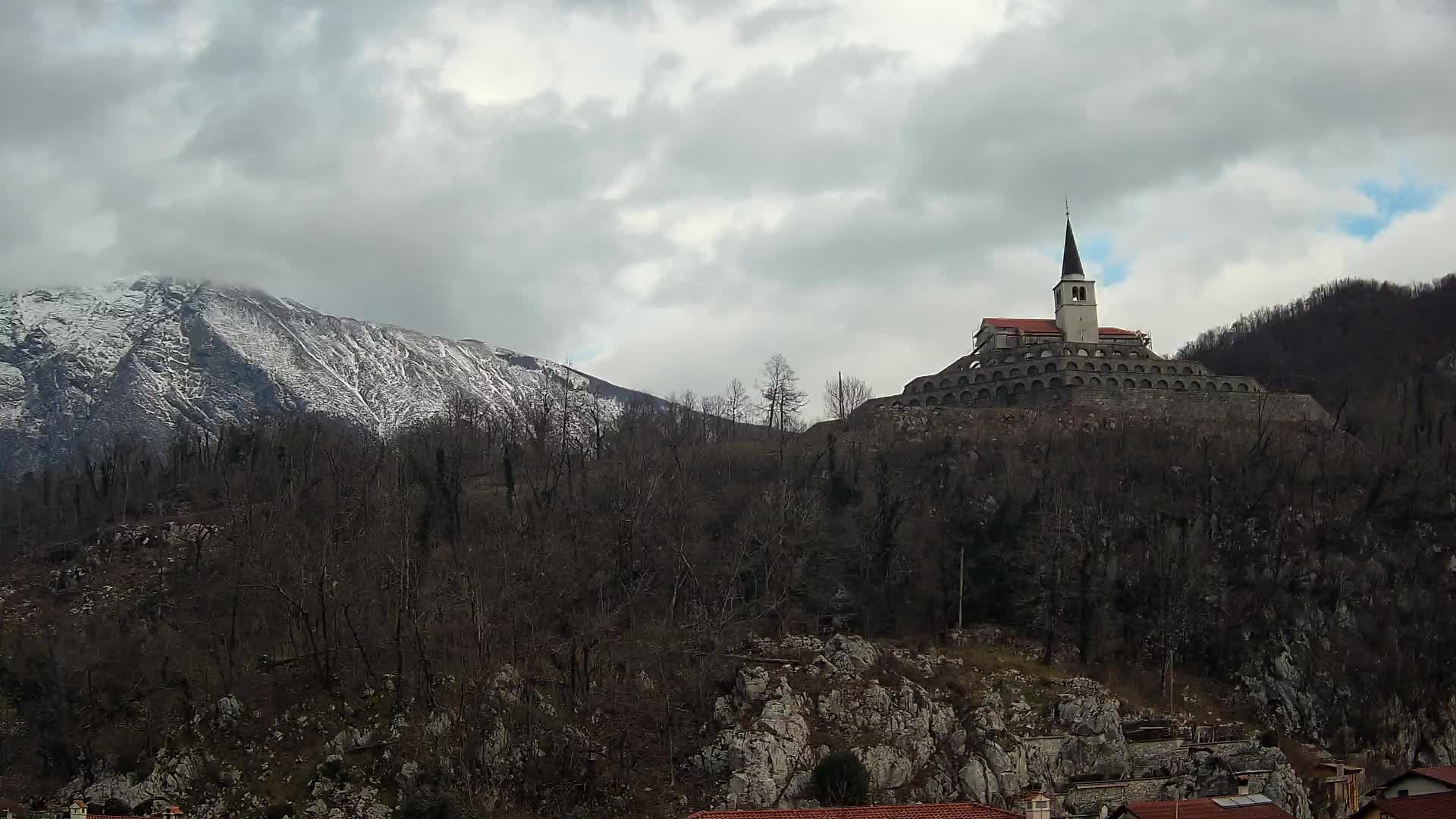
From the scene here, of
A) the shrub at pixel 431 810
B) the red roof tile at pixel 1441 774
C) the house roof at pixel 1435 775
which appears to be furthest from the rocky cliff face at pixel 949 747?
the shrub at pixel 431 810

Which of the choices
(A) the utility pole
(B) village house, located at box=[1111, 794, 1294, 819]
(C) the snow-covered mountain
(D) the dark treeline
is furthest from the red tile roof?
(C) the snow-covered mountain

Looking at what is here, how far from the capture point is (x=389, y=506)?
69.2 metres

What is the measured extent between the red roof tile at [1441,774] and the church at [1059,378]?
48.6 m

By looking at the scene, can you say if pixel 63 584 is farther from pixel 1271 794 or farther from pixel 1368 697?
pixel 1368 697

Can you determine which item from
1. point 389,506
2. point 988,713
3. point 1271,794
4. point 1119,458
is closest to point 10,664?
point 389,506

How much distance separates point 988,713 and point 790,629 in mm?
13066

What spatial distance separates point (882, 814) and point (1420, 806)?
15.6 metres

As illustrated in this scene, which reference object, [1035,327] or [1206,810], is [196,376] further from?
[1206,810]

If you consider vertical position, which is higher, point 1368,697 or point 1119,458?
point 1119,458

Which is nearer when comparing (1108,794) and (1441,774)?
(1441,774)

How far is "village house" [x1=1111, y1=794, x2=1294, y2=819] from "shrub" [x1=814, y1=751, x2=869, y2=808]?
1130 centimetres

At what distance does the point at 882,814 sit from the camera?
3731 cm

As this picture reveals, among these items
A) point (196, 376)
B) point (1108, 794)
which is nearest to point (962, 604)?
point (1108, 794)

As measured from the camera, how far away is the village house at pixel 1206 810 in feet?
123
